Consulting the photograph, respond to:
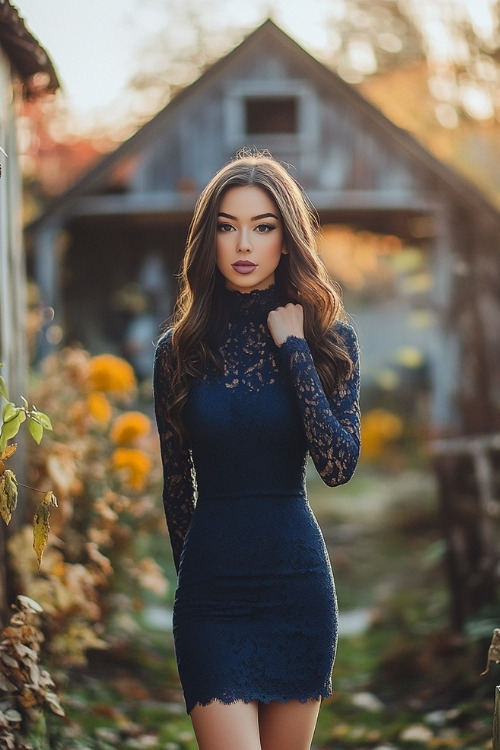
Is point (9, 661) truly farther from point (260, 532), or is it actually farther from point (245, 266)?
point (245, 266)

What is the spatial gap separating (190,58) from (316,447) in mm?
21568

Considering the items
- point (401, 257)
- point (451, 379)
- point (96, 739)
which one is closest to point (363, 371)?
point (401, 257)

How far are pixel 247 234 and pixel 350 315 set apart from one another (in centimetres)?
51

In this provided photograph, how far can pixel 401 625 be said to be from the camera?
24.5 feet

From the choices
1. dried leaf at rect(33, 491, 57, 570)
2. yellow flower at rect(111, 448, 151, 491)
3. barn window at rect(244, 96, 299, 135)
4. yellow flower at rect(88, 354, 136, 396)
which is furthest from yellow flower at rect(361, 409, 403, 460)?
dried leaf at rect(33, 491, 57, 570)

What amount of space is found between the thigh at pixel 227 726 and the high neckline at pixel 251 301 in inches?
47.1

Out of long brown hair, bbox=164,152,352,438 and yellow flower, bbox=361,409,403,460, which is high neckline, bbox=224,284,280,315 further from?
yellow flower, bbox=361,409,403,460

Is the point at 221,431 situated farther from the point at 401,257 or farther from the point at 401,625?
the point at 401,257

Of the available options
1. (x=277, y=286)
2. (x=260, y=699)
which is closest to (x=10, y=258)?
(x=277, y=286)

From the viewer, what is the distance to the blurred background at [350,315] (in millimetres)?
5289

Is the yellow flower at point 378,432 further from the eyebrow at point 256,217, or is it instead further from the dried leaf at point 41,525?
the dried leaf at point 41,525

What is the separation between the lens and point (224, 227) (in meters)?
3.29

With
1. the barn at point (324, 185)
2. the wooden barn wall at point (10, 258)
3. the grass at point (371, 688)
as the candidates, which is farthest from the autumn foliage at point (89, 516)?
the barn at point (324, 185)

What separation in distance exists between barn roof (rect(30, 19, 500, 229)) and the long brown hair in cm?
853
